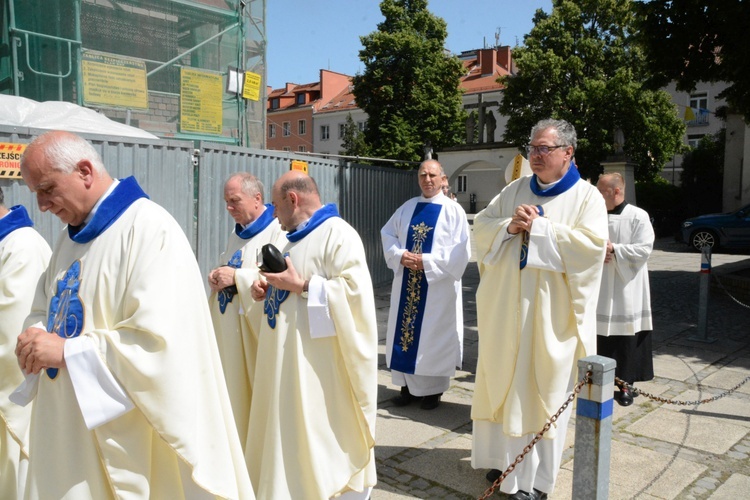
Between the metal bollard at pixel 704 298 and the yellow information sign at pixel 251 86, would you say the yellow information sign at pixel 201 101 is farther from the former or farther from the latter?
the metal bollard at pixel 704 298

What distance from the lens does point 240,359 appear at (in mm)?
3906

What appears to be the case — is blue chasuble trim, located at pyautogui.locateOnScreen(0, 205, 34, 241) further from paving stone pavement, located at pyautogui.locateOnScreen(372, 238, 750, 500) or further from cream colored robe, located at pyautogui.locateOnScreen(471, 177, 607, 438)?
cream colored robe, located at pyautogui.locateOnScreen(471, 177, 607, 438)

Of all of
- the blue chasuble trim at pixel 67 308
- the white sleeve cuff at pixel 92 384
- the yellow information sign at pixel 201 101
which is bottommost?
the white sleeve cuff at pixel 92 384

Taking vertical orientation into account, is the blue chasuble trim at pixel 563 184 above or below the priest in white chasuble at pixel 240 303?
above

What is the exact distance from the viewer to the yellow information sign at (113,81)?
9.88 metres

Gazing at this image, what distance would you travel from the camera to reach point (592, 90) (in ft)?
86.5

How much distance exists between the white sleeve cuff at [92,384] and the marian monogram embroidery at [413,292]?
3411mm

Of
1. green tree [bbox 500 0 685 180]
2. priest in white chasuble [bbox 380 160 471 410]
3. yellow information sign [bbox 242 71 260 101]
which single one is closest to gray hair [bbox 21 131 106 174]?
priest in white chasuble [bbox 380 160 471 410]

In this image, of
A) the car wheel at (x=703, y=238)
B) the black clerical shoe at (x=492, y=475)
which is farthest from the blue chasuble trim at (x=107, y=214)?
the car wheel at (x=703, y=238)

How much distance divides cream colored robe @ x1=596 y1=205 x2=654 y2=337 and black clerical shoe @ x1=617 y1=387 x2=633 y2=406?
0.49 meters

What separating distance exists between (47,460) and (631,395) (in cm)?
471

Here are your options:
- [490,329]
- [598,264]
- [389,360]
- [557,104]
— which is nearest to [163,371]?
[490,329]

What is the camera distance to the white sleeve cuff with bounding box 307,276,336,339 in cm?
329

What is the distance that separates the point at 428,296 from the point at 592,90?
2346 centimetres
